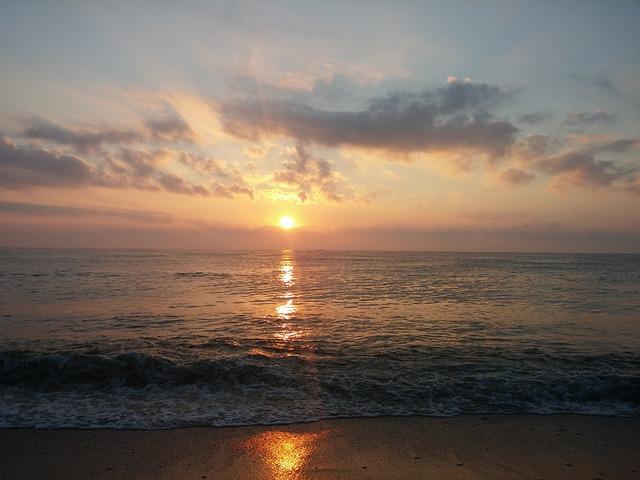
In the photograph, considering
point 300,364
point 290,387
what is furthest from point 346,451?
point 300,364

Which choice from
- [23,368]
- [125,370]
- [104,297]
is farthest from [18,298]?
[125,370]

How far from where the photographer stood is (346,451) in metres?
6.71

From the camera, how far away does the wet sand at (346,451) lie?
6.07 metres

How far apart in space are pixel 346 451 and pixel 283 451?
1.04 metres

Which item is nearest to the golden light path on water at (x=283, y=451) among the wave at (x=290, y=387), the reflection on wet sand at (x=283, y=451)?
Answer: the reflection on wet sand at (x=283, y=451)

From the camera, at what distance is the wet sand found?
6.07 meters

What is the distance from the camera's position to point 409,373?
10.8 meters

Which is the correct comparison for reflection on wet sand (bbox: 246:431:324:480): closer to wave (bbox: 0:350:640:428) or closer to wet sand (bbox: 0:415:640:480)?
wet sand (bbox: 0:415:640:480)

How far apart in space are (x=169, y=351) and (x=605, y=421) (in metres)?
11.4

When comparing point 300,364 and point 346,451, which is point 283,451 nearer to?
point 346,451

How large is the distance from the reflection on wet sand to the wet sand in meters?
0.02

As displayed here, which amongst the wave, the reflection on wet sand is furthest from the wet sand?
the wave

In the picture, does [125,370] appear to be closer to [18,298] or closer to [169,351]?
[169,351]

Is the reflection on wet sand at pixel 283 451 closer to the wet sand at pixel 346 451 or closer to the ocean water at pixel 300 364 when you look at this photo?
the wet sand at pixel 346 451
